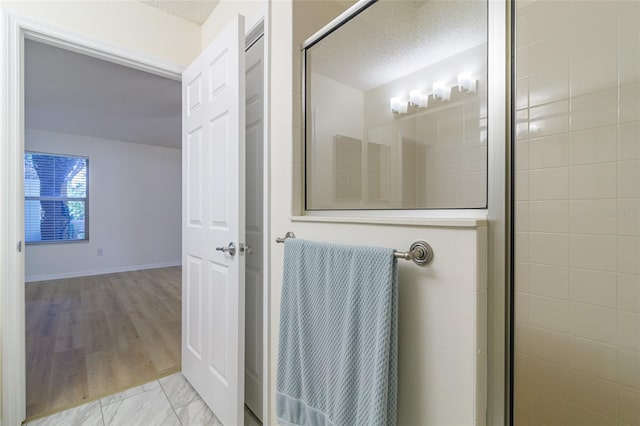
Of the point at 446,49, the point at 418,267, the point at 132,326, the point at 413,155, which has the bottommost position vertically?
the point at 132,326

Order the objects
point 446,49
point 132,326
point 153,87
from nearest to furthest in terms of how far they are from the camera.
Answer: point 446,49 → point 132,326 → point 153,87

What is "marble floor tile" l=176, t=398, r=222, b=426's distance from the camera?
1600 millimetres

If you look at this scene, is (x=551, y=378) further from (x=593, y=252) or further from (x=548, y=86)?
(x=548, y=86)

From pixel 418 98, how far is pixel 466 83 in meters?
0.21

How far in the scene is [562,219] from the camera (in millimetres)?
1089

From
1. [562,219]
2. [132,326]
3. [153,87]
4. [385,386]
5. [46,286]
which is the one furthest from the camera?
[46,286]

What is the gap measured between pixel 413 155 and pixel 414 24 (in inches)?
20.6

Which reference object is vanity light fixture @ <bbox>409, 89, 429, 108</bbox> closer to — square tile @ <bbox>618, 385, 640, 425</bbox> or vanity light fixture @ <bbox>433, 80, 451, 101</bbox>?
vanity light fixture @ <bbox>433, 80, 451, 101</bbox>

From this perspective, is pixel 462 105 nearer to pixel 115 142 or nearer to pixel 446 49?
pixel 446 49

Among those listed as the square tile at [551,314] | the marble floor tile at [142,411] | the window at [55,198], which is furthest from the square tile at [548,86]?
the window at [55,198]

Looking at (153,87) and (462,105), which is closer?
(462,105)

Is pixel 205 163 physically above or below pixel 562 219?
above

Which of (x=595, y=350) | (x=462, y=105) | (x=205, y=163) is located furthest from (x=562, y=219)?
(x=205, y=163)

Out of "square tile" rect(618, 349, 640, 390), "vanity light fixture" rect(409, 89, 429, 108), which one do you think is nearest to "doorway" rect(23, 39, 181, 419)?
"vanity light fixture" rect(409, 89, 429, 108)
